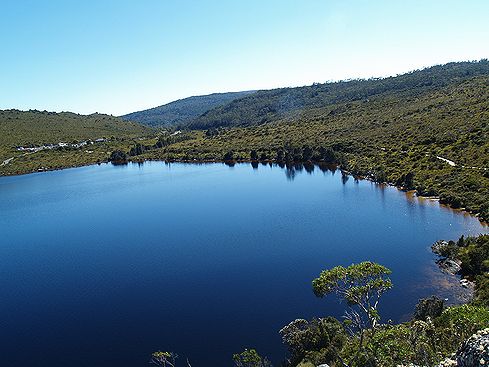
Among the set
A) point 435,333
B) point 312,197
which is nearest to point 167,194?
point 312,197

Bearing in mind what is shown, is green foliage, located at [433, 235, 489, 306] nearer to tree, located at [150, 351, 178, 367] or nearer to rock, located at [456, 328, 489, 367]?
rock, located at [456, 328, 489, 367]

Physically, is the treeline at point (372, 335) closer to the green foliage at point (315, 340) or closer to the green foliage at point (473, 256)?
the green foliage at point (315, 340)

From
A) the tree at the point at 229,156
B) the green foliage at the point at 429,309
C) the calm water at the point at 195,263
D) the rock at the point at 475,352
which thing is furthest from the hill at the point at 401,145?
the rock at the point at 475,352

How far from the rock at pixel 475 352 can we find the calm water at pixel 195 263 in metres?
21.6

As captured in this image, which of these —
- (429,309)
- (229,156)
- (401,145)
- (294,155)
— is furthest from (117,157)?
(429,309)

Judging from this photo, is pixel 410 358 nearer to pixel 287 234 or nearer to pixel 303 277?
pixel 303 277

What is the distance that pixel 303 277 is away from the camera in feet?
161

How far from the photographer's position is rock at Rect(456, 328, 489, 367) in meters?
15.2

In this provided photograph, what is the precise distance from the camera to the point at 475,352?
1560cm

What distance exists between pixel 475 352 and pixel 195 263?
43.8 m

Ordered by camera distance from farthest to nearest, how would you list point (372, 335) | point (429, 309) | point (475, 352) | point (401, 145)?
1. point (401, 145)
2. point (429, 309)
3. point (372, 335)
4. point (475, 352)

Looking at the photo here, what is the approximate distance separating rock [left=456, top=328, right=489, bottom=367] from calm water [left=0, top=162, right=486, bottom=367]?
21556 mm

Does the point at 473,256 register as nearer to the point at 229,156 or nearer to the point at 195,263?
the point at 195,263

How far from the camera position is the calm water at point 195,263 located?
1578 inches
